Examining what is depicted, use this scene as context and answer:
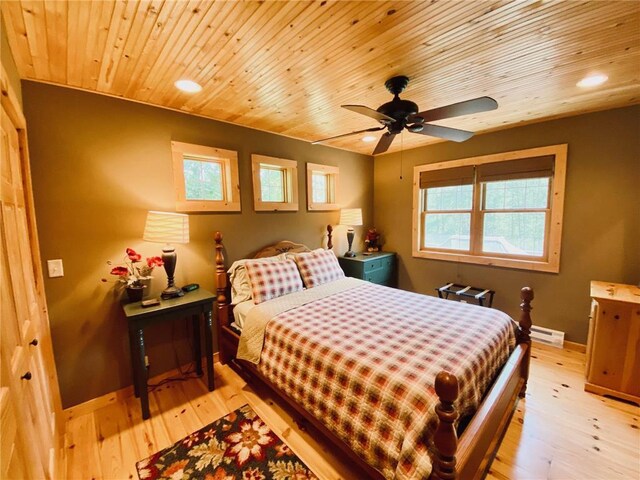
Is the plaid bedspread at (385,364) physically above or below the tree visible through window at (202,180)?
below

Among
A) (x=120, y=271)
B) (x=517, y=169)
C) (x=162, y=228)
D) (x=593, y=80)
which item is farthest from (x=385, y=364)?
(x=517, y=169)

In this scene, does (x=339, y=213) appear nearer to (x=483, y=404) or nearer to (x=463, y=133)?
(x=463, y=133)

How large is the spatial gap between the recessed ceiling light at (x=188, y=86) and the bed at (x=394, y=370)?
61.3 inches

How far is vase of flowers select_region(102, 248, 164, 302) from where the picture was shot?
82.8 inches

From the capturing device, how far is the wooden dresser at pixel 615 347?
208 cm

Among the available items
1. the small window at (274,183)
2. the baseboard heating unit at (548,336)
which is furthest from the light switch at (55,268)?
the baseboard heating unit at (548,336)

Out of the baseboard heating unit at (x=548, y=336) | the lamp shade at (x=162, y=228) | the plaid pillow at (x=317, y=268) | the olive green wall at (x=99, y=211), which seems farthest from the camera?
the baseboard heating unit at (x=548, y=336)

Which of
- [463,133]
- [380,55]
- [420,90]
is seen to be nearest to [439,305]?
[463,133]

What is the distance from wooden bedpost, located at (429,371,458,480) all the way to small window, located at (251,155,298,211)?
2.49 meters

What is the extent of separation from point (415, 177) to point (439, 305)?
233 cm

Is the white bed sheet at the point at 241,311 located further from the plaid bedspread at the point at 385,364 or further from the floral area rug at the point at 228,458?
the floral area rug at the point at 228,458

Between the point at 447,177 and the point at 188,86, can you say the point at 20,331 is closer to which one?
the point at 188,86

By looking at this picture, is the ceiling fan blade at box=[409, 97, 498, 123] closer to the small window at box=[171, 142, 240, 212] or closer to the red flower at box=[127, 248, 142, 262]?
the small window at box=[171, 142, 240, 212]

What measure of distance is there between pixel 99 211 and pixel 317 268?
6.52 ft
